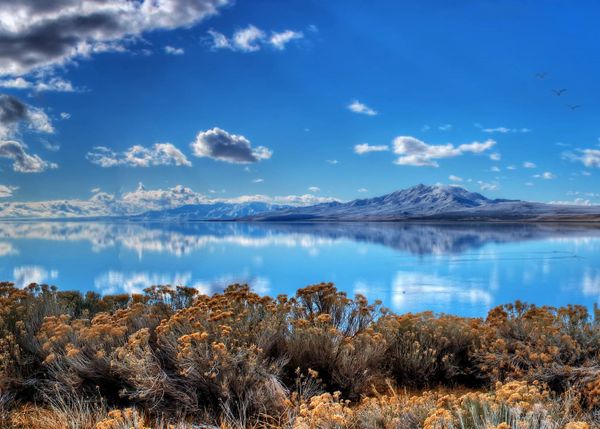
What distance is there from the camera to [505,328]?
610cm

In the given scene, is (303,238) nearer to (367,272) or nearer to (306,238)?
(306,238)

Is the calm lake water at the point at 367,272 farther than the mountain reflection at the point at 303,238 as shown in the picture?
No

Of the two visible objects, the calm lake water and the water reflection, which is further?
the water reflection

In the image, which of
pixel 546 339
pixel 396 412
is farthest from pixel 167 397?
pixel 546 339

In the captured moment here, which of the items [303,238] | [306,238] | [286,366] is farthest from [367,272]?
[303,238]

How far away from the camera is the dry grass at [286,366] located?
137 inches

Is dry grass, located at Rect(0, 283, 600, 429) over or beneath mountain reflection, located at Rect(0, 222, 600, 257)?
over

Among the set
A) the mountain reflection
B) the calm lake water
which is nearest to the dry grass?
the calm lake water

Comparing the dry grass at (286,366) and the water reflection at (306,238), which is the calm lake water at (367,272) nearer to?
the water reflection at (306,238)

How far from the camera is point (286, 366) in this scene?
515 cm

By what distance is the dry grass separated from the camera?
3.47m

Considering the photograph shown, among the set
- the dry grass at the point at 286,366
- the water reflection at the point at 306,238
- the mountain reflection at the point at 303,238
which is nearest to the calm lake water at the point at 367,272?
the water reflection at the point at 306,238

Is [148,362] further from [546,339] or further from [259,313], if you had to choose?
[546,339]

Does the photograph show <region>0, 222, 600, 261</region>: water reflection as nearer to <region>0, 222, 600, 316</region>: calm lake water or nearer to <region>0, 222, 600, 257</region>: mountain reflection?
<region>0, 222, 600, 257</region>: mountain reflection
